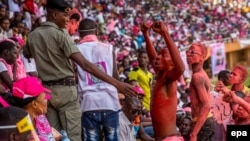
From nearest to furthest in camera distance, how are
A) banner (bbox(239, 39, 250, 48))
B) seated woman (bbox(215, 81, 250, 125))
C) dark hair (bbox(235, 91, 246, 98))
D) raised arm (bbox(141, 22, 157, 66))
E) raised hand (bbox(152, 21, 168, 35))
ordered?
raised hand (bbox(152, 21, 168, 35))
seated woman (bbox(215, 81, 250, 125))
raised arm (bbox(141, 22, 157, 66))
dark hair (bbox(235, 91, 246, 98))
banner (bbox(239, 39, 250, 48))

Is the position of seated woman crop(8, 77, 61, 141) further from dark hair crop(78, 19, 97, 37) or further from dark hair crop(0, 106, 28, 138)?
dark hair crop(78, 19, 97, 37)

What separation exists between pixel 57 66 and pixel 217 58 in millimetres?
18506

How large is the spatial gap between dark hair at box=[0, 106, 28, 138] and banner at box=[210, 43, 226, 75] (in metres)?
19.3

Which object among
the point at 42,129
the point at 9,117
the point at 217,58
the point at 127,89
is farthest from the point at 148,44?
the point at 217,58

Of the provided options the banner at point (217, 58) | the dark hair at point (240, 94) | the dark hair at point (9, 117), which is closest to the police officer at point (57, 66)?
the dark hair at point (9, 117)

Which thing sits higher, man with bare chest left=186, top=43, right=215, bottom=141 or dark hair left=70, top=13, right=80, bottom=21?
dark hair left=70, top=13, right=80, bottom=21

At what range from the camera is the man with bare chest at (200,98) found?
556cm

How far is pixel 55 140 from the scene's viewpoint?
4.55 m

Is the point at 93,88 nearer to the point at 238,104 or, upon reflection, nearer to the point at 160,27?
the point at 160,27

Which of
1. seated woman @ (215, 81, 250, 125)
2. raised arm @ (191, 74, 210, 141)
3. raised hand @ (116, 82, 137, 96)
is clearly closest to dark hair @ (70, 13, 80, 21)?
raised arm @ (191, 74, 210, 141)

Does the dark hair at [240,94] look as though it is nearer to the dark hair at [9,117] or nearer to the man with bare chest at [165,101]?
the man with bare chest at [165,101]

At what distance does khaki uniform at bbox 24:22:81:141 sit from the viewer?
488 cm

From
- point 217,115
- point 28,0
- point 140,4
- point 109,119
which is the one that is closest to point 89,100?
point 109,119

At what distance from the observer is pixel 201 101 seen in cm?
561
